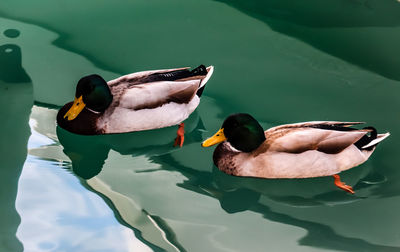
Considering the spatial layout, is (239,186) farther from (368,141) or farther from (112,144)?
(112,144)

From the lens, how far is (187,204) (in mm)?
Answer: 4570

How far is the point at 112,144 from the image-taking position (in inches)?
206

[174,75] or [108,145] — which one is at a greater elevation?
[174,75]

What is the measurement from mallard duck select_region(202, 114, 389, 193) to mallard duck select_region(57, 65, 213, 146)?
66cm

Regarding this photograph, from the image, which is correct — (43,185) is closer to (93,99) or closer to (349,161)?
(93,99)

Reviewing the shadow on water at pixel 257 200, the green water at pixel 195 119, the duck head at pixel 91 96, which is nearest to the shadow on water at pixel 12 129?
the green water at pixel 195 119

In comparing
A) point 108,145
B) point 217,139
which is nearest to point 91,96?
point 108,145

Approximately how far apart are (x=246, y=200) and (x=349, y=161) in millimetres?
752

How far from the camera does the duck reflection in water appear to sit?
5.09m

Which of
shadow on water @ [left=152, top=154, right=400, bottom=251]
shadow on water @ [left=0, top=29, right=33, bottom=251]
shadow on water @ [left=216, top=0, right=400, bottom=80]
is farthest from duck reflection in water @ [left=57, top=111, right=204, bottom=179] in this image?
shadow on water @ [left=216, top=0, right=400, bottom=80]

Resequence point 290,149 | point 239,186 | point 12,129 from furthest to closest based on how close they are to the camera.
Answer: point 12,129 → point 239,186 → point 290,149

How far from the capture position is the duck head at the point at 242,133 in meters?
4.61

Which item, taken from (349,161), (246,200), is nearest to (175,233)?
(246,200)

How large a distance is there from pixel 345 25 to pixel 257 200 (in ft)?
9.06
